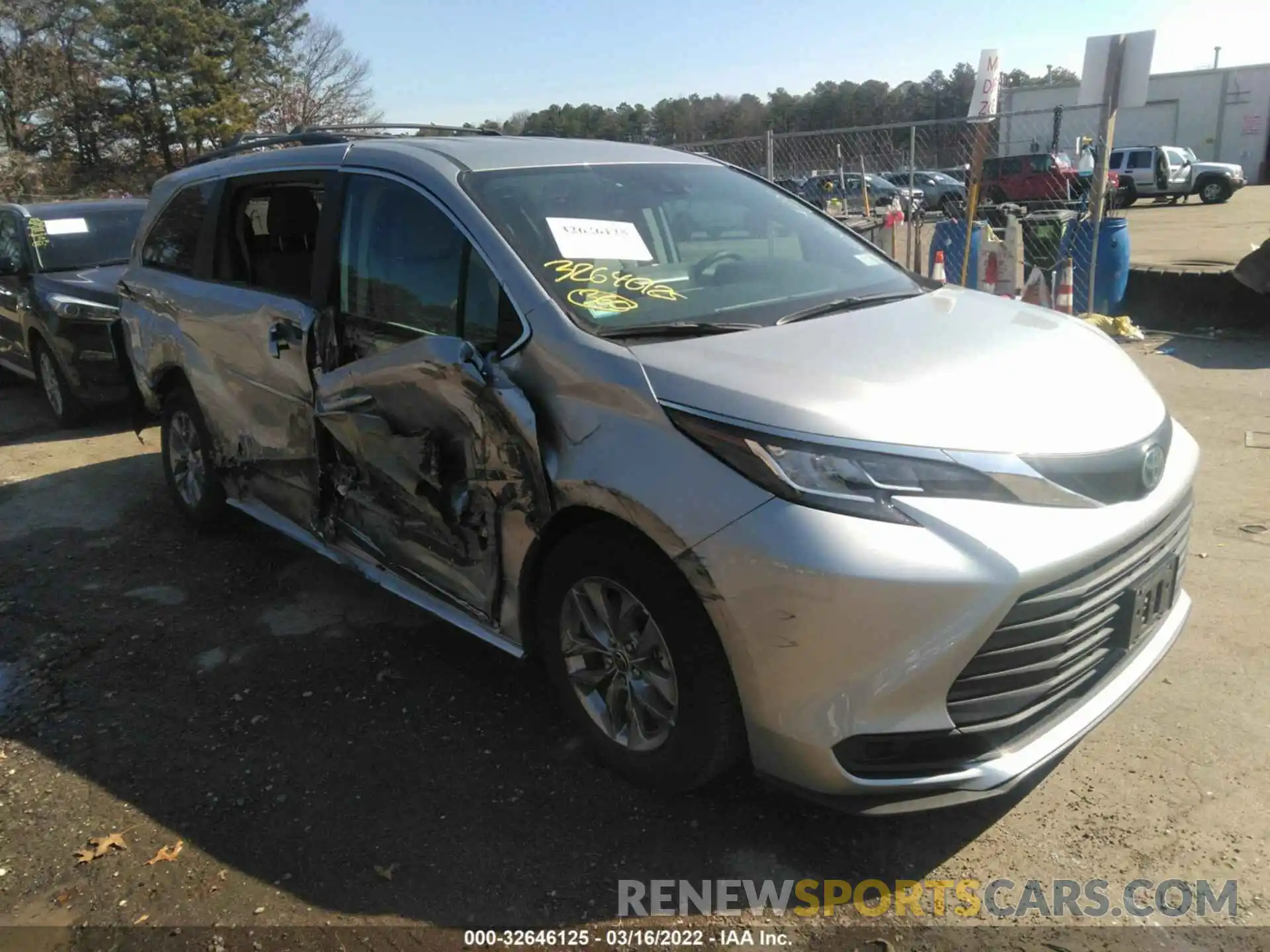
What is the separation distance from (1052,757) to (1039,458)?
75 cm

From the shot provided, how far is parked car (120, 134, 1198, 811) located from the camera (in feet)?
7.43

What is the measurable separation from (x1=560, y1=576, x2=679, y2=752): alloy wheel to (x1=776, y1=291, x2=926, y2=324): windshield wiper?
1027mm

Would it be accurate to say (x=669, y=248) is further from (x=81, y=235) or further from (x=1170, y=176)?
(x=1170, y=176)

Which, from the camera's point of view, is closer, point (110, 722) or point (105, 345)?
point (110, 722)

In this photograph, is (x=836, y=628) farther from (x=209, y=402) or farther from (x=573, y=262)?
(x=209, y=402)

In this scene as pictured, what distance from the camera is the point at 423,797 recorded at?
296cm

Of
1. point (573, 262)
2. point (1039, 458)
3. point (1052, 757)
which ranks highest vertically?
point (573, 262)

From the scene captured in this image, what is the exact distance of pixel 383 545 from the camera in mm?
3646

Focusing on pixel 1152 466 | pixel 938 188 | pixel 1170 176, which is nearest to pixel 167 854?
pixel 1152 466

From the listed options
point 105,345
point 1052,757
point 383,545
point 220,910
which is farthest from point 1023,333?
point 105,345

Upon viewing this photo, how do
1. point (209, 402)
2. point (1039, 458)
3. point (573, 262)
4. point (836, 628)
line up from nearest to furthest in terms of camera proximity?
point (836, 628), point (1039, 458), point (573, 262), point (209, 402)

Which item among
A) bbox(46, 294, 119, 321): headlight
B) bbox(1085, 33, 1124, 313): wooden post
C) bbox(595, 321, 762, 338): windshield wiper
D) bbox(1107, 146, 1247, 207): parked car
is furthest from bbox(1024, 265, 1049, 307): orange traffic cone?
bbox(1107, 146, 1247, 207): parked car

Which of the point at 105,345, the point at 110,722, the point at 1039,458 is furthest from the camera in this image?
the point at 105,345

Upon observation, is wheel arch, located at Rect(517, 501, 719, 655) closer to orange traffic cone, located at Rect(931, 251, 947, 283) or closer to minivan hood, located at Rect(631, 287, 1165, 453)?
minivan hood, located at Rect(631, 287, 1165, 453)
